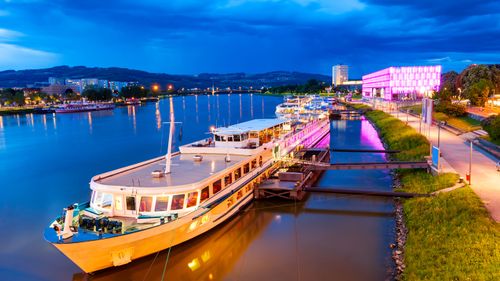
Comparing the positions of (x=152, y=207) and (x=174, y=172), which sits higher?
(x=174, y=172)

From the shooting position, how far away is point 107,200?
59.7 ft

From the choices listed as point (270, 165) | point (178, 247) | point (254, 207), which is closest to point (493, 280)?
point (178, 247)

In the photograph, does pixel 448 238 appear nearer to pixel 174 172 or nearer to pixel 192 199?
pixel 192 199

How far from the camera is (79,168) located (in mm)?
41906

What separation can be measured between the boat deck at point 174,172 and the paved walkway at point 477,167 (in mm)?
14052

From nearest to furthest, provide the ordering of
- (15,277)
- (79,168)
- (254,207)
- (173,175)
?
(15,277) < (173,175) < (254,207) < (79,168)

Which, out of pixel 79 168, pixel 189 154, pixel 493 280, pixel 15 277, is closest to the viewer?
pixel 493 280

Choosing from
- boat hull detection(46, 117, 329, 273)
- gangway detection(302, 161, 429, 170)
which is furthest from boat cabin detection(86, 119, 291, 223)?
gangway detection(302, 161, 429, 170)

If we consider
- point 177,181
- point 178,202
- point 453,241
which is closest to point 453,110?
point 453,241

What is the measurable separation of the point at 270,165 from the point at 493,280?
742 inches

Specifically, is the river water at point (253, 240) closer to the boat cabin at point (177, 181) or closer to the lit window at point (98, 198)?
the boat cabin at point (177, 181)

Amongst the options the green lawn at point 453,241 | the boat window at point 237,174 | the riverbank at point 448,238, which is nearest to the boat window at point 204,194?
the boat window at point 237,174

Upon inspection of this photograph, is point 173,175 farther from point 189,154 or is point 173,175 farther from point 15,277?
point 15,277

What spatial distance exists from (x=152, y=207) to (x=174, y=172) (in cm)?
416
